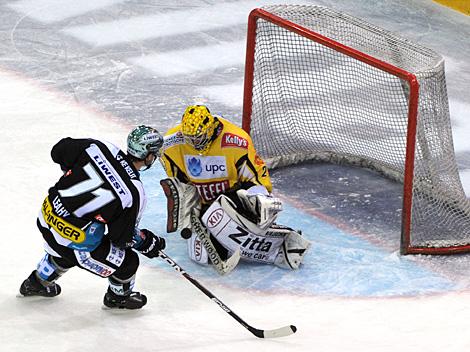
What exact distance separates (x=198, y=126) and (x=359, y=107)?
1.32 meters

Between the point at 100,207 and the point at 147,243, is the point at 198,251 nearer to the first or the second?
the point at 147,243

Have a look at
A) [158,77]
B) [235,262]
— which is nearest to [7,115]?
[158,77]

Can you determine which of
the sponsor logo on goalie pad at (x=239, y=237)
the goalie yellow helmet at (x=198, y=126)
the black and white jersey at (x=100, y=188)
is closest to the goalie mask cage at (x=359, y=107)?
the sponsor logo on goalie pad at (x=239, y=237)

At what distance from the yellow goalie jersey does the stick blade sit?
31.4 inches

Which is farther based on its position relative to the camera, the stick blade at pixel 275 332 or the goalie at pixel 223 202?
the goalie at pixel 223 202

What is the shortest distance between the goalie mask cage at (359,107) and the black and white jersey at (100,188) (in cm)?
141

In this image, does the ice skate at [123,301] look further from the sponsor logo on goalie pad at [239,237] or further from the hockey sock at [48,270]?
the sponsor logo on goalie pad at [239,237]

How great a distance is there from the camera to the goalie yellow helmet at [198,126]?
17.3ft

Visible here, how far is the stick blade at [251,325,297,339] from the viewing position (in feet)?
16.1

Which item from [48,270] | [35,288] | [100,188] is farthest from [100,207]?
[35,288]

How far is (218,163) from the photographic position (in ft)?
18.0

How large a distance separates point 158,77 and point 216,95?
47 centimetres

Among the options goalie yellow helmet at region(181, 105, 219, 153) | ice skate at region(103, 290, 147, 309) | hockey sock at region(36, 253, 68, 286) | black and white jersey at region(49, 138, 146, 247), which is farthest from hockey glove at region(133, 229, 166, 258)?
goalie yellow helmet at region(181, 105, 219, 153)

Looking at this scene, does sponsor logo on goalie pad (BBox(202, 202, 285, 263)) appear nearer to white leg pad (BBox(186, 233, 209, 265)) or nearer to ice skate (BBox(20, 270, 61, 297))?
white leg pad (BBox(186, 233, 209, 265))
